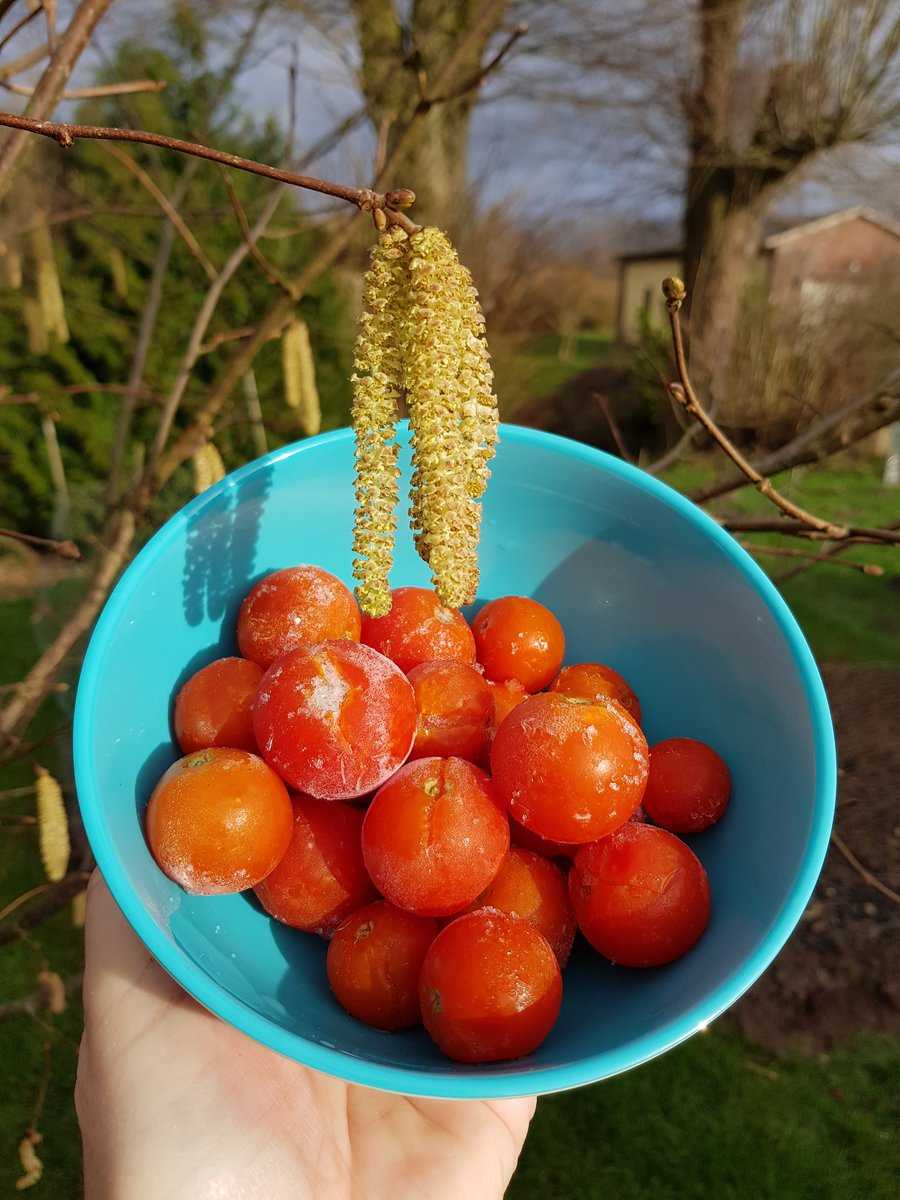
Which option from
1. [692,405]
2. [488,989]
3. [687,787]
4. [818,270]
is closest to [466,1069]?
[488,989]

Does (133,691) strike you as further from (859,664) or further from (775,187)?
(775,187)

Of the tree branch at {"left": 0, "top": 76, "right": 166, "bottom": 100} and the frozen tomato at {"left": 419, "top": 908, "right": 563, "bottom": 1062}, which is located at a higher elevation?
the tree branch at {"left": 0, "top": 76, "right": 166, "bottom": 100}

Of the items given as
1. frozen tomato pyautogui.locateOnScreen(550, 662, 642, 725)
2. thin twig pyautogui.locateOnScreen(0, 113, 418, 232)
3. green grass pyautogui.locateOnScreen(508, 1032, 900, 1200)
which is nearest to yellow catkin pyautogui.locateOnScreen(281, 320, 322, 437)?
frozen tomato pyautogui.locateOnScreen(550, 662, 642, 725)

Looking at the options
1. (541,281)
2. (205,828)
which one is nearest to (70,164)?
(541,281)

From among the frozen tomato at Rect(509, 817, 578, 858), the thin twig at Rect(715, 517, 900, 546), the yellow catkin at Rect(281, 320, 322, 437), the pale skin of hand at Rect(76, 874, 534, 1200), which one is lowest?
the pale skin of hand at Rect(76, 874, 534, 1200)

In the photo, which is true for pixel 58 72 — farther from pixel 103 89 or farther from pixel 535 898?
pixel 535 898

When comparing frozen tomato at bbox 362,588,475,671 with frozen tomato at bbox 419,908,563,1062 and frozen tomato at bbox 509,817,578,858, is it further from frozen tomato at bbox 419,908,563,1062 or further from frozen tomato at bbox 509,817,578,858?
frozen tomato at bbox 419,908,563,1062

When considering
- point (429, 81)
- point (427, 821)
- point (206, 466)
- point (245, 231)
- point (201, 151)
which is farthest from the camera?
point (429, 81)
